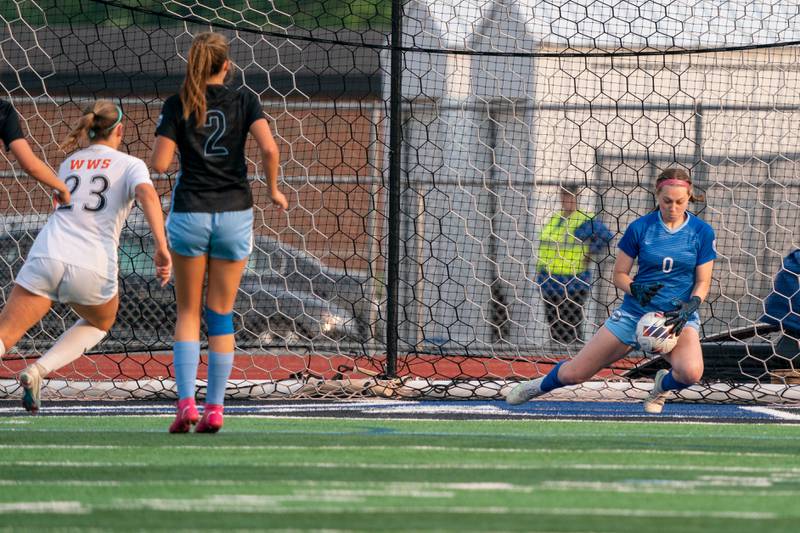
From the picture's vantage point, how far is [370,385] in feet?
32.8

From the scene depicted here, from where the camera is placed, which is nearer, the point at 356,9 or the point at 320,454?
the point at 320,454

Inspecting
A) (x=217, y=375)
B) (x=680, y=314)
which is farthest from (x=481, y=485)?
(x=680, y=314)

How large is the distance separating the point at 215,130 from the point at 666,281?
3082 millimetres

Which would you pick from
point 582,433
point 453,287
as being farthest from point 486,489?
point 453,287

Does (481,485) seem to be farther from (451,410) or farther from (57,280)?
(451,410)

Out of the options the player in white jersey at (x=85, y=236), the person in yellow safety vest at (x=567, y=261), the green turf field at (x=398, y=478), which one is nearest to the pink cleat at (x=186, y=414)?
the green turf field at (x=398, y=478)

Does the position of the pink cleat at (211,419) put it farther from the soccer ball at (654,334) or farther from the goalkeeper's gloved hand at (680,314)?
the goalkeeper's gloved hand at (680,314)

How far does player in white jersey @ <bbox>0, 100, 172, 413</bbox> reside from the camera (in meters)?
6.87

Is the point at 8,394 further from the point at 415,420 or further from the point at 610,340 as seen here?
the point at 610,340

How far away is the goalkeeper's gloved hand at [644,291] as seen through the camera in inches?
330

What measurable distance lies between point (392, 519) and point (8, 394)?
612cm

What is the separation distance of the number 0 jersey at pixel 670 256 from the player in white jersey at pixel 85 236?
307cm

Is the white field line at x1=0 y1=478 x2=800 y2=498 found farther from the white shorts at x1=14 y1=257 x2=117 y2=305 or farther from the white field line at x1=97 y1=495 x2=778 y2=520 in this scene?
the white shorts at x1=14 y1=257 x2=117 y2=305

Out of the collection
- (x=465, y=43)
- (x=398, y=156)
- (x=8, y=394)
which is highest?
(x=465, y=43)
